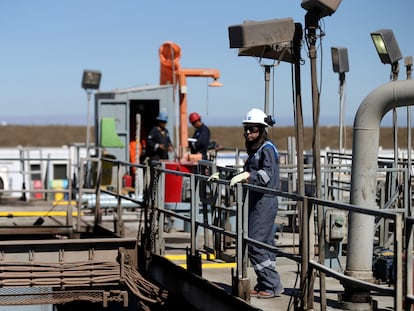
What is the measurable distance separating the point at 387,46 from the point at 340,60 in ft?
12.2

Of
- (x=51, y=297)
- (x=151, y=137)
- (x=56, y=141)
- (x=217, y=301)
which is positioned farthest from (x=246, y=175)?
(x=56, y=141)

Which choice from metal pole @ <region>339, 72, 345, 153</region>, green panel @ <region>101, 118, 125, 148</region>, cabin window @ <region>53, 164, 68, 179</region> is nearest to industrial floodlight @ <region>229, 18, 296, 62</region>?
metal pole @ <region>339, 72, 345, 153</region>

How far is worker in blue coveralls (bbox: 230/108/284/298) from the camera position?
29.5 feet

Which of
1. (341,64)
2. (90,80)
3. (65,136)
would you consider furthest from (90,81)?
(65,136)

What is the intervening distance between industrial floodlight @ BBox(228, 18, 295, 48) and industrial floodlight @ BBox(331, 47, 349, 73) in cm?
852

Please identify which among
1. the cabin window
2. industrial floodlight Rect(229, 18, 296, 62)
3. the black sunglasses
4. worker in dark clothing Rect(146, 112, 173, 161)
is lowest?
the cabin window

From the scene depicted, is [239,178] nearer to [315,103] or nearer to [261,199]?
[261,199]

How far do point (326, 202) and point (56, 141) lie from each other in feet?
299

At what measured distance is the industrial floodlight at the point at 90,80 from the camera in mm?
22922

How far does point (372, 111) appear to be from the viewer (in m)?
8.13

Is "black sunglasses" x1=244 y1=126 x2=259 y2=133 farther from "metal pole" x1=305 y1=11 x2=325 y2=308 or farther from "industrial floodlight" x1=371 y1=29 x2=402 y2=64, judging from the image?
"industrial floodlight" x1=371 y1=29 x2=402 y2=64

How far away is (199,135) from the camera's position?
1998 cm

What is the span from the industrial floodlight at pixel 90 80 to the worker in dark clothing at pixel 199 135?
4.03 m

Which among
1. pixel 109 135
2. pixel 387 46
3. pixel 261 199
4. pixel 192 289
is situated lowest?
pixel 192 289
